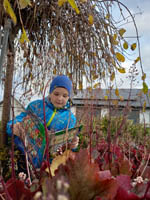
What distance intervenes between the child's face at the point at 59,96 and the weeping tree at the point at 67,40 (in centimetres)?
19

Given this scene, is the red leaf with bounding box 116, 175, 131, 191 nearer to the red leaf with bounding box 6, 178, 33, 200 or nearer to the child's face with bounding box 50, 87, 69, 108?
the red leaf with bounding box 6, 178, 33, 200

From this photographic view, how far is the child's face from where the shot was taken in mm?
1741

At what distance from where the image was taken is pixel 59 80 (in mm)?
1634

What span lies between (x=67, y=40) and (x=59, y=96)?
0.48 meters

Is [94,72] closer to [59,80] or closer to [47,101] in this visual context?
[59,80]

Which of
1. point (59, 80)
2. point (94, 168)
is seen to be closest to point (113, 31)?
point (59, 80)

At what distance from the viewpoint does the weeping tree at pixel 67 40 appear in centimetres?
152

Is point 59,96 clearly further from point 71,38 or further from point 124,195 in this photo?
point 124,195

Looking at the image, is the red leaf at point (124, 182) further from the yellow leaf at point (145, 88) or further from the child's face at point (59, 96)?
the child's face at point (59, 96)

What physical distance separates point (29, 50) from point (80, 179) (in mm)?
1881

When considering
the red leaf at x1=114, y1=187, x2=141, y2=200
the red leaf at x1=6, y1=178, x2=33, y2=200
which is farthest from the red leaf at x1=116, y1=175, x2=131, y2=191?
the red leaf at x1=6, y1=178, x2=33, y2=200

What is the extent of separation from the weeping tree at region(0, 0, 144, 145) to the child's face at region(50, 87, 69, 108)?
0.64ft

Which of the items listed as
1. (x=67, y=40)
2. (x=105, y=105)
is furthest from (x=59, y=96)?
(x=105, y=105)

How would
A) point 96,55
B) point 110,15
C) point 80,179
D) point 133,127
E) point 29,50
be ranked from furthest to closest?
1. point 133,127
2. point 29,50
3. point 96,55
4. point 110,15
5. point 80,179
